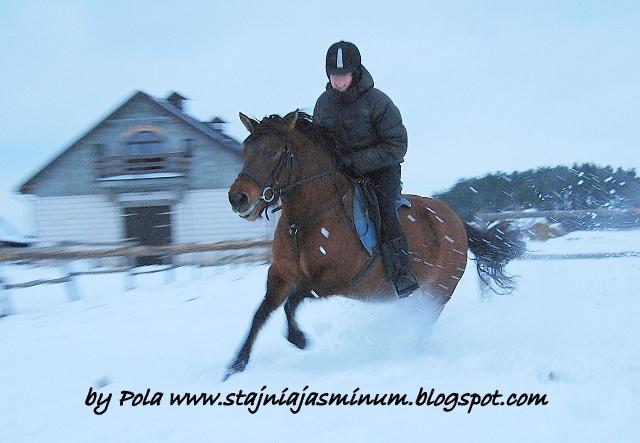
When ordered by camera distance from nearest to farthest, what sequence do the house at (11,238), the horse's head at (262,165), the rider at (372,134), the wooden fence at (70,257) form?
the horse's head at (262,165) < the rider at (372,134) < the wooden fence at (70,257) < the house at (11,238)

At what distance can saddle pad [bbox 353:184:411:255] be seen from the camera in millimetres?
5137

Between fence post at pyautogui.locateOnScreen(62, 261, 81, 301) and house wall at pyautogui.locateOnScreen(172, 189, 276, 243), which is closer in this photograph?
fence post at pyautogui.locateOnScreen(62, 261, 81, 301)

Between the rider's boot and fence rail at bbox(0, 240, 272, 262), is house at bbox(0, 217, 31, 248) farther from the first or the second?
the rider's boot

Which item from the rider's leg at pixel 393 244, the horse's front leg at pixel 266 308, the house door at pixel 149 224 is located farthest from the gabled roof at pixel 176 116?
the horse's front leg at pixel 266 308

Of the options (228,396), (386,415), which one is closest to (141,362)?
(228,396)

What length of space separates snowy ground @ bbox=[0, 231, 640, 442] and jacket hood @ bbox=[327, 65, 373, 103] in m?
1.97

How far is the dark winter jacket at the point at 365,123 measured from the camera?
206 inches

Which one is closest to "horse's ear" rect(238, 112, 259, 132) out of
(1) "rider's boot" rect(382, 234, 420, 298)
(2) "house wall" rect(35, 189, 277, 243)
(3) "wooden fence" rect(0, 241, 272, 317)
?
(1) "rider's boot" rect(382, 234, 420, 298)

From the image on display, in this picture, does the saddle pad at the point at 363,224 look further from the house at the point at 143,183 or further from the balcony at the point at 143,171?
the balcony at the point at 143,171

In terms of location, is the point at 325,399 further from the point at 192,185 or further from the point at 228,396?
the point at 192,185

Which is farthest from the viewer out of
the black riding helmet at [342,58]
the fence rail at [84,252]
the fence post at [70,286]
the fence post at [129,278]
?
the fence post at [129,278]

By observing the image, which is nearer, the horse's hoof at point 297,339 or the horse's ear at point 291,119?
the horse's ear at point 291,119

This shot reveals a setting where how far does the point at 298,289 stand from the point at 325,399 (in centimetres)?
126

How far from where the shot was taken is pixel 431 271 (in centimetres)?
609
